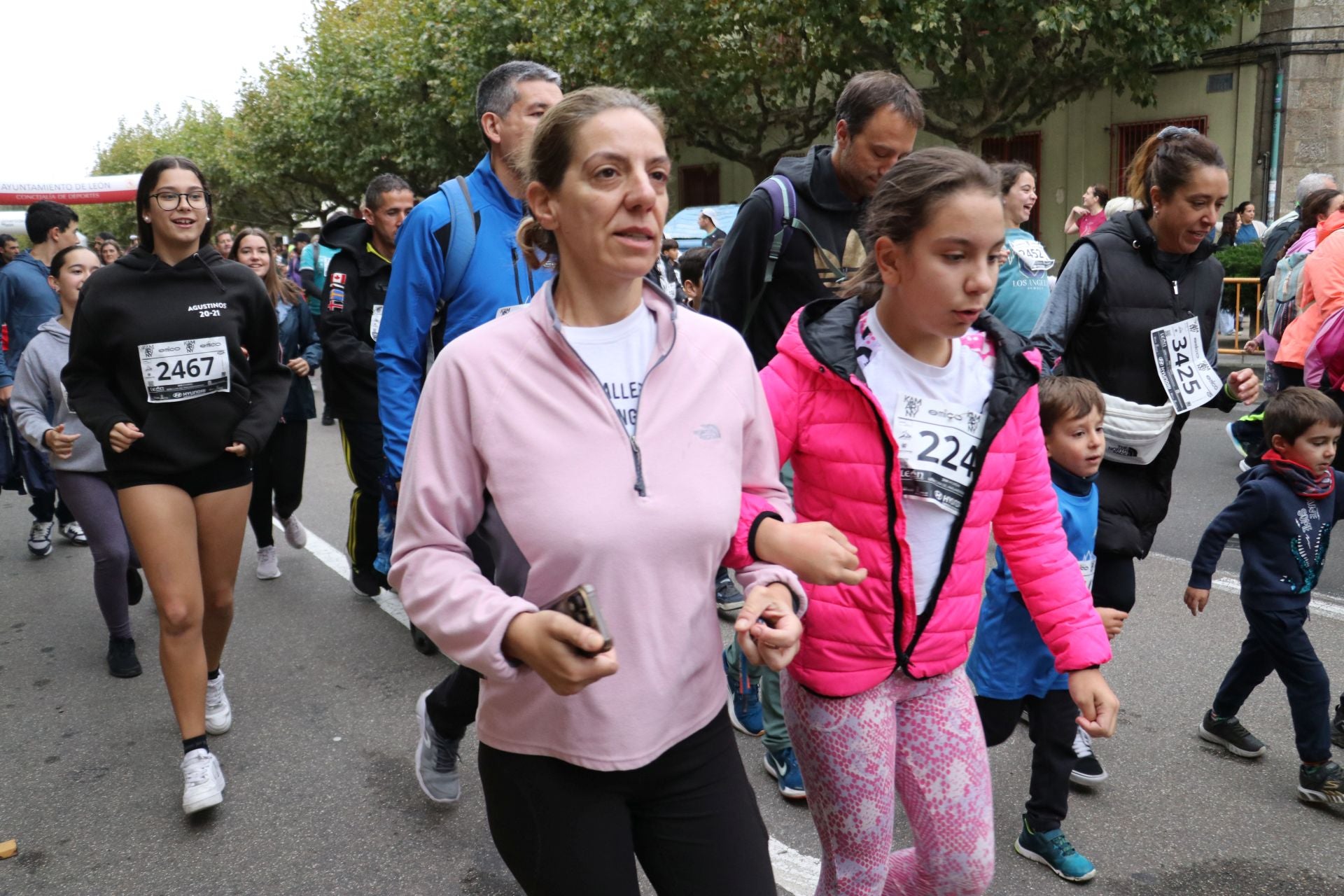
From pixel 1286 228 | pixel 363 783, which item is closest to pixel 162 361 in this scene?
pixel 363 783

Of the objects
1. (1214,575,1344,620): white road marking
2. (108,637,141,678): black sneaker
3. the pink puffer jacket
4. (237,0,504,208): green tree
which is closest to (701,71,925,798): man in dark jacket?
the pink puffer jacket

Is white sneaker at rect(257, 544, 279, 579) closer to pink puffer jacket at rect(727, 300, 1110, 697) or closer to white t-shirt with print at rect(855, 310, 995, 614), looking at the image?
pink puffer jacket at rect(727, 300, 1110, 697)

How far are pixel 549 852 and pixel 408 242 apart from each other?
2197 mm

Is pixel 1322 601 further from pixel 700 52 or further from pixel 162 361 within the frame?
pixel 700 52

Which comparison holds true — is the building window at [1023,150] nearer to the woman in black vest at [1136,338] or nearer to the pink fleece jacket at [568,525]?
the woman in black vest at [1136,338]

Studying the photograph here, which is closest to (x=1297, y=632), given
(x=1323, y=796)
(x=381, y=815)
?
(x=1323, y=796)

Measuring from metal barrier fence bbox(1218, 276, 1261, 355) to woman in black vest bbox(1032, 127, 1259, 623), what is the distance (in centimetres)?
992

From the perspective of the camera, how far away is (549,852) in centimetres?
185

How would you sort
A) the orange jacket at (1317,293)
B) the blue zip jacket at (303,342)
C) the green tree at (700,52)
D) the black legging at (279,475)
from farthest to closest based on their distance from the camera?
the green tree at (700,52)
the blue zip jacket at (303,342)
the black legging at (279,475)
the orange jacket at (1317,293)

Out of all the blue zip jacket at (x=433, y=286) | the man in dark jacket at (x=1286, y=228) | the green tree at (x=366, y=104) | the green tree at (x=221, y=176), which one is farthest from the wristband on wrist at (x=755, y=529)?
the green tree at (x=221, y=176)

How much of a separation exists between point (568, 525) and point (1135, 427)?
7.91ft

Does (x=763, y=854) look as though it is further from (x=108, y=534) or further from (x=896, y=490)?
(x=108, y=534)

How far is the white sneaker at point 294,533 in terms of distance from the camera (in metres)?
7.08

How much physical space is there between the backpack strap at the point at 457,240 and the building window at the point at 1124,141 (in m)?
18.7
